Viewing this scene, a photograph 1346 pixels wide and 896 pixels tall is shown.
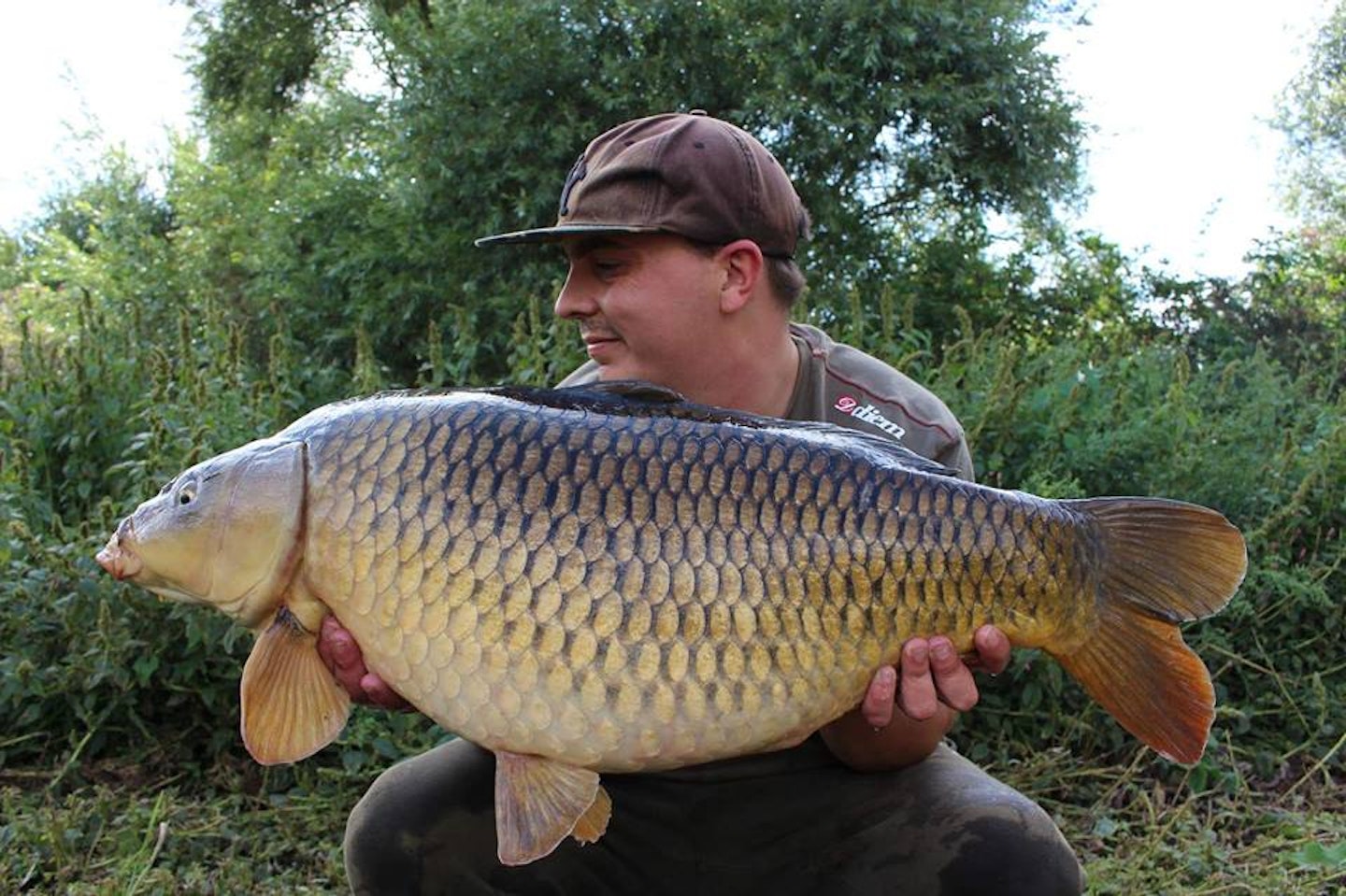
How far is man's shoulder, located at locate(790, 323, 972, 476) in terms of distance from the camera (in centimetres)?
178

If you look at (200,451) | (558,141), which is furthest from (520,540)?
(558,141)

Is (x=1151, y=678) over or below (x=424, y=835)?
over

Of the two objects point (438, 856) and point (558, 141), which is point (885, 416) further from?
point (558, 141)

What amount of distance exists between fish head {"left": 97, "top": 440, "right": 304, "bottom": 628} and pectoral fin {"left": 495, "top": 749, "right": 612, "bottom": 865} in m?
0.28

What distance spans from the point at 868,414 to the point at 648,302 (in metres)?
0.32

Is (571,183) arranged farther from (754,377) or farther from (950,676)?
(950,676)

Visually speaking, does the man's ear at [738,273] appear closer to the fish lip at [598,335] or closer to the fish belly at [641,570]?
the fish lip at [598,335]

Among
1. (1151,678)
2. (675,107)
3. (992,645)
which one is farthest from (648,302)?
(675,107)

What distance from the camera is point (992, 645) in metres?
1.37

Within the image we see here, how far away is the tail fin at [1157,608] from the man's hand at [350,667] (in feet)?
2.22

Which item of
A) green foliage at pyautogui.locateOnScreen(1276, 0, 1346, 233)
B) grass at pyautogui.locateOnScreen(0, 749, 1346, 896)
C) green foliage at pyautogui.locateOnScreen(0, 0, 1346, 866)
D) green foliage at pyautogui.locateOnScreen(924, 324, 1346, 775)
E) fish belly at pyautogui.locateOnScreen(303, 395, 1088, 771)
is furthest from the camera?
green foliage at pyautogui.locateOnScreen(1276, 0, 1346, 233)

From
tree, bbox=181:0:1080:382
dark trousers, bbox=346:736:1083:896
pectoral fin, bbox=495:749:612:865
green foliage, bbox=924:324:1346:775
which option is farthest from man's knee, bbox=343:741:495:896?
tree, bbox=181:0:1080:382

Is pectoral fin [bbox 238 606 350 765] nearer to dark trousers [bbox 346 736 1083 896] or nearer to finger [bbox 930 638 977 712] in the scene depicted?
dark trousers [bbox 346 736 1083 896]

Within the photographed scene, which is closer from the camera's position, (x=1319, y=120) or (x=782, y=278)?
(x=782, y=278)
